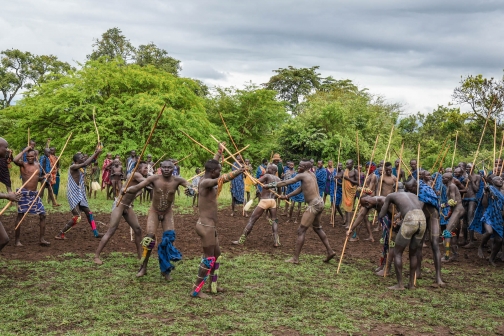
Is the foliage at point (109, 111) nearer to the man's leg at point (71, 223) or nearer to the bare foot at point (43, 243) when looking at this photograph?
the man's leg at point (71, 223)

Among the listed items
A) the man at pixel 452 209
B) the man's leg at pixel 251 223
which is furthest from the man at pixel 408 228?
the man's leg at pixel 251 223

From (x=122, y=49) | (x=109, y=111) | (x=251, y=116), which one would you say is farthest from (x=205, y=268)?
(x=122, y=49)

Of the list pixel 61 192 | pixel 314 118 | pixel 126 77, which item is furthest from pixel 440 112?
pixel 61 192

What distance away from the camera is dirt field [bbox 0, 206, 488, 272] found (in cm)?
955

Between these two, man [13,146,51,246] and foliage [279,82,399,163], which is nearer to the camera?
man [13,146,51,246]

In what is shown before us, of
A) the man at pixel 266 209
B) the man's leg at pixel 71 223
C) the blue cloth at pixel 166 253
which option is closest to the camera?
the blue cloth at pixel 166 253

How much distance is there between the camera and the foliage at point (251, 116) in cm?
3061

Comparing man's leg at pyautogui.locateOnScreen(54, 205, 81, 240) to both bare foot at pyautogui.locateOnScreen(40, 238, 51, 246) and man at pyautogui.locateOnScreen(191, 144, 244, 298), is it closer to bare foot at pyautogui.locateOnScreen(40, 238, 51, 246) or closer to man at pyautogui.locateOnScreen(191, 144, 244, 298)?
bare foot at pyautogui.locateOnScreen(40, 238, 51, 246)

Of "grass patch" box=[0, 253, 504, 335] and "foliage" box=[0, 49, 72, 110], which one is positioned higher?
"foliage" box=[0, 49, 72, 110]

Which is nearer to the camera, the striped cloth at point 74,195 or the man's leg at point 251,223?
the striped cloth at point 74,195

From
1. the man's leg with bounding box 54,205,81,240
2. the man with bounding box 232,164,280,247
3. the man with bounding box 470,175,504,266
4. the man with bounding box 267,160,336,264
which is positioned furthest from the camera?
the man with bounding box 232,164,280,247

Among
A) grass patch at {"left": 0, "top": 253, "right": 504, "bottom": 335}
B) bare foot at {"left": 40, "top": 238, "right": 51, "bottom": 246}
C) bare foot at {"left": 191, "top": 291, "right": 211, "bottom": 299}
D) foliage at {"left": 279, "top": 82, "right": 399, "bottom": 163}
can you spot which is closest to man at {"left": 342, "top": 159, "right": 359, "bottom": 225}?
grass patch at {"left": 0, "top": 253, "right": 504, "bottom": 335}

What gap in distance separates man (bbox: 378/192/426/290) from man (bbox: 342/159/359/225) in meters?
5.73

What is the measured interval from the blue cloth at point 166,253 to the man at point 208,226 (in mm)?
753
